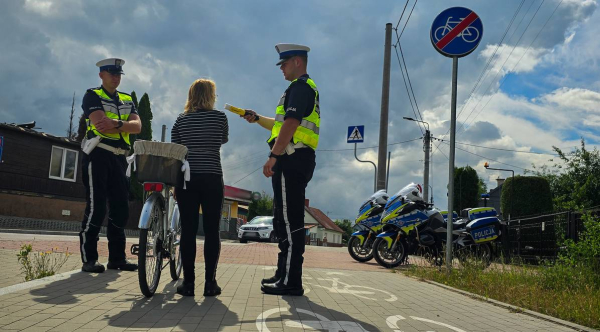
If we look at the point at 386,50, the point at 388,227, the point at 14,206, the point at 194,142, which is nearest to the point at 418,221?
the point at 388,227

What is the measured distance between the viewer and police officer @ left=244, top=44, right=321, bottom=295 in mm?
5484

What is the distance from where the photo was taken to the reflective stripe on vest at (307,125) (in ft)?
18.4

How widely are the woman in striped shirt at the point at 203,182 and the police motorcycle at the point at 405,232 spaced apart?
5981mm

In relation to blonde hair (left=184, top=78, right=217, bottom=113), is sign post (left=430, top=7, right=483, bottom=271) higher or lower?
higher

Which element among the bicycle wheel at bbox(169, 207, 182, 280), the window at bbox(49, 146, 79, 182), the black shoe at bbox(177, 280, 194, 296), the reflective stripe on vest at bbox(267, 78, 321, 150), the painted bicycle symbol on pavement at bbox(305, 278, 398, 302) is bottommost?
the painted bicycle symbol on pavement at bbox(305, 278, 398, 302)

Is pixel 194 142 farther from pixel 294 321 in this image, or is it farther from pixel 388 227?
pixel 388 227

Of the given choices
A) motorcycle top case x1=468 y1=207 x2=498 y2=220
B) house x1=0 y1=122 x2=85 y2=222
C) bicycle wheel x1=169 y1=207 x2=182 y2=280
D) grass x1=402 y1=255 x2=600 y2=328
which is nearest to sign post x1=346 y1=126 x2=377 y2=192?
motorcycle top case x1=468 y1=207 x2=498 y2=220

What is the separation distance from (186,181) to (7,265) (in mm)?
2976

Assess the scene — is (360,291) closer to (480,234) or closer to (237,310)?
(237,310)

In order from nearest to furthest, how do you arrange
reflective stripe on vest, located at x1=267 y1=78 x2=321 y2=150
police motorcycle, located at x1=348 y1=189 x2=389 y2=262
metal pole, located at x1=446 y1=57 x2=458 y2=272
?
1. reflective stripe on vest, located at x1=267 y1=78 x2=321 y2=150
2. metal pole, located at x1=446 y1=57 x2=458 y2=272
3. police motorcycle, located at x1=348 y1=189 x2=389 y2=262

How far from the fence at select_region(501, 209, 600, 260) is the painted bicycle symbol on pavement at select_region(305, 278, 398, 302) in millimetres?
4556

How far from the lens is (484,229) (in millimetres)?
11492

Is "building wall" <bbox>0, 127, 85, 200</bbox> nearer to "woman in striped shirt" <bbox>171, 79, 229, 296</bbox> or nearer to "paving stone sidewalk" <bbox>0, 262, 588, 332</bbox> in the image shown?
"paving stone sidewalk" <bbox>0, 262, 588, 332</bbox>

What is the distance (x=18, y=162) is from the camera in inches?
1067
